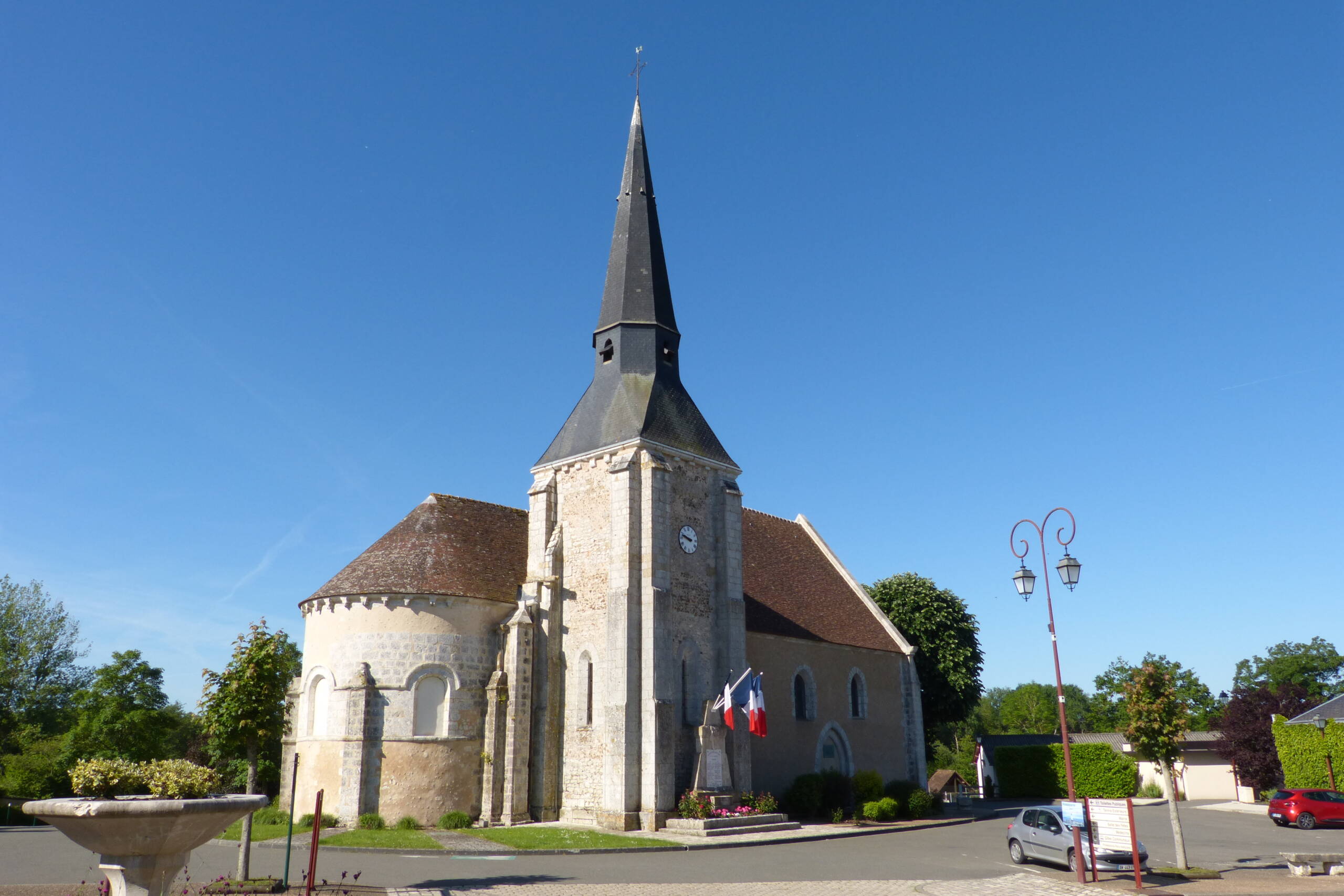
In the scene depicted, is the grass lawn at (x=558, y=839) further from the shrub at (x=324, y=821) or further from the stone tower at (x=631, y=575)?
the shrub at (x=324, y=821)

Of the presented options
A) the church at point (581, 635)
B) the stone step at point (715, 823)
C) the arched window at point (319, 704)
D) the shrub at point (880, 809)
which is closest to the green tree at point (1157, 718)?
the stone step at point (715, 823)


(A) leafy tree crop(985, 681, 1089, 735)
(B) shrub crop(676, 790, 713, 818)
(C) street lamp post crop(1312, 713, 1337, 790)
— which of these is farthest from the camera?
(A) leafy tree crop(985, 681, 1089, 735)

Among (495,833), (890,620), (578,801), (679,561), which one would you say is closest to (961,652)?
(890,620)

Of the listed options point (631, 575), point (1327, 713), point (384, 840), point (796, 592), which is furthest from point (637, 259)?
point (1327, 713)

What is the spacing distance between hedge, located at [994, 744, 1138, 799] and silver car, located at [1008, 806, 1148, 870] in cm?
2326

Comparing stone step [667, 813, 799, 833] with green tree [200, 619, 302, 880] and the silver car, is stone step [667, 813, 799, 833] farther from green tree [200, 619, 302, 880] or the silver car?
green tree [200, 619, 302, 880]

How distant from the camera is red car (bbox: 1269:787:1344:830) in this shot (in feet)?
99.2

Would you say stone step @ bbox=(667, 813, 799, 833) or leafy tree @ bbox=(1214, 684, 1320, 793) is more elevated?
leafy tree @ bbox=(1214, 684, 1320, 793)

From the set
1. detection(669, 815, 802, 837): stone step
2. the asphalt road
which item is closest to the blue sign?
the asphalt road

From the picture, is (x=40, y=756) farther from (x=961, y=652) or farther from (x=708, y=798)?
(x=961, y=652)

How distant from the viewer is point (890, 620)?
4206 centimetres

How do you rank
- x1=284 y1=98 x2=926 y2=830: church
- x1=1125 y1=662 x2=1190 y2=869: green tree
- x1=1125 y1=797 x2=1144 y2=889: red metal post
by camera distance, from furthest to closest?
x1=284 y1=98 x2=926 y2=830: church < x1=1125 y1=662 x2=1190 y2=869: green tree < x1=1125 y1=797 x2=1144 y2=889: red metal post

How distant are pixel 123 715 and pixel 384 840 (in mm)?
28625

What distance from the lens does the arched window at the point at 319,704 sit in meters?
26.9
